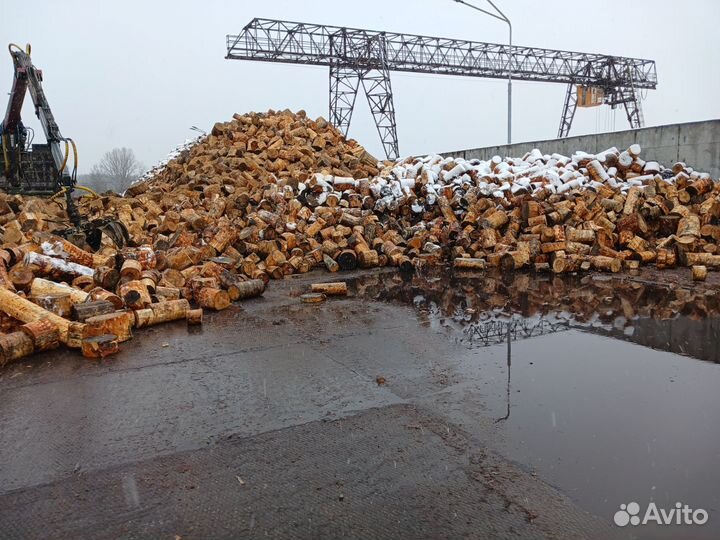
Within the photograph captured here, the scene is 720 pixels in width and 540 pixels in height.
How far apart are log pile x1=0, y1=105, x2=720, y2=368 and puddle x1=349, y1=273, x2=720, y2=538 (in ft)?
7.13

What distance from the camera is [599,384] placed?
14.5 ft

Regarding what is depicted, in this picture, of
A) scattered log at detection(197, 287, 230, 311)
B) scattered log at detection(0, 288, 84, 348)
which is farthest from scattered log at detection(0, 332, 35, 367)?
scattered log at detection(197, 287, 230, 311)

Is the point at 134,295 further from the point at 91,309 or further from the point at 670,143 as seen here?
the point at 670,143

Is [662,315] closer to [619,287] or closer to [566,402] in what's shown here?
[619,287]

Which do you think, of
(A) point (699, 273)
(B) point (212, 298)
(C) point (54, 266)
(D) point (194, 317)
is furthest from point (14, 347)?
(A) point (699, 273)

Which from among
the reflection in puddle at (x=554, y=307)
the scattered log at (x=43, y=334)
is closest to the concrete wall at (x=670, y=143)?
the reflection in puddle at (x=554, y=307)

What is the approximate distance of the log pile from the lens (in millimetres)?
7059

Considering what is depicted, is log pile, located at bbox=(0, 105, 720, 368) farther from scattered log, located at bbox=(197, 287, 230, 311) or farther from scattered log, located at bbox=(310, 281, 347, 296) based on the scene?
scattered log, located at bbox=(310, 281, 347, 296)

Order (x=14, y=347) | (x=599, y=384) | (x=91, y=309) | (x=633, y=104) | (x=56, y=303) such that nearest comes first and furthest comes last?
1. (x=599, y=384)
2. (x=14, y=347)
3. (x=91, y=309)
4. (x=56, y=303)
5. (x=633, y=104)

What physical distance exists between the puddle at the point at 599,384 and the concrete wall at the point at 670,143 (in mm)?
5430

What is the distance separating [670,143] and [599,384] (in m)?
10.3

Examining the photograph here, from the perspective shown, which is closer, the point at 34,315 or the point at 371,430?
the point at 371,430

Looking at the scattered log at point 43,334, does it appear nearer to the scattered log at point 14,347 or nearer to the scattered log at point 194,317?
the scattered log at point 14,347

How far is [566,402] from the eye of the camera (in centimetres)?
407
